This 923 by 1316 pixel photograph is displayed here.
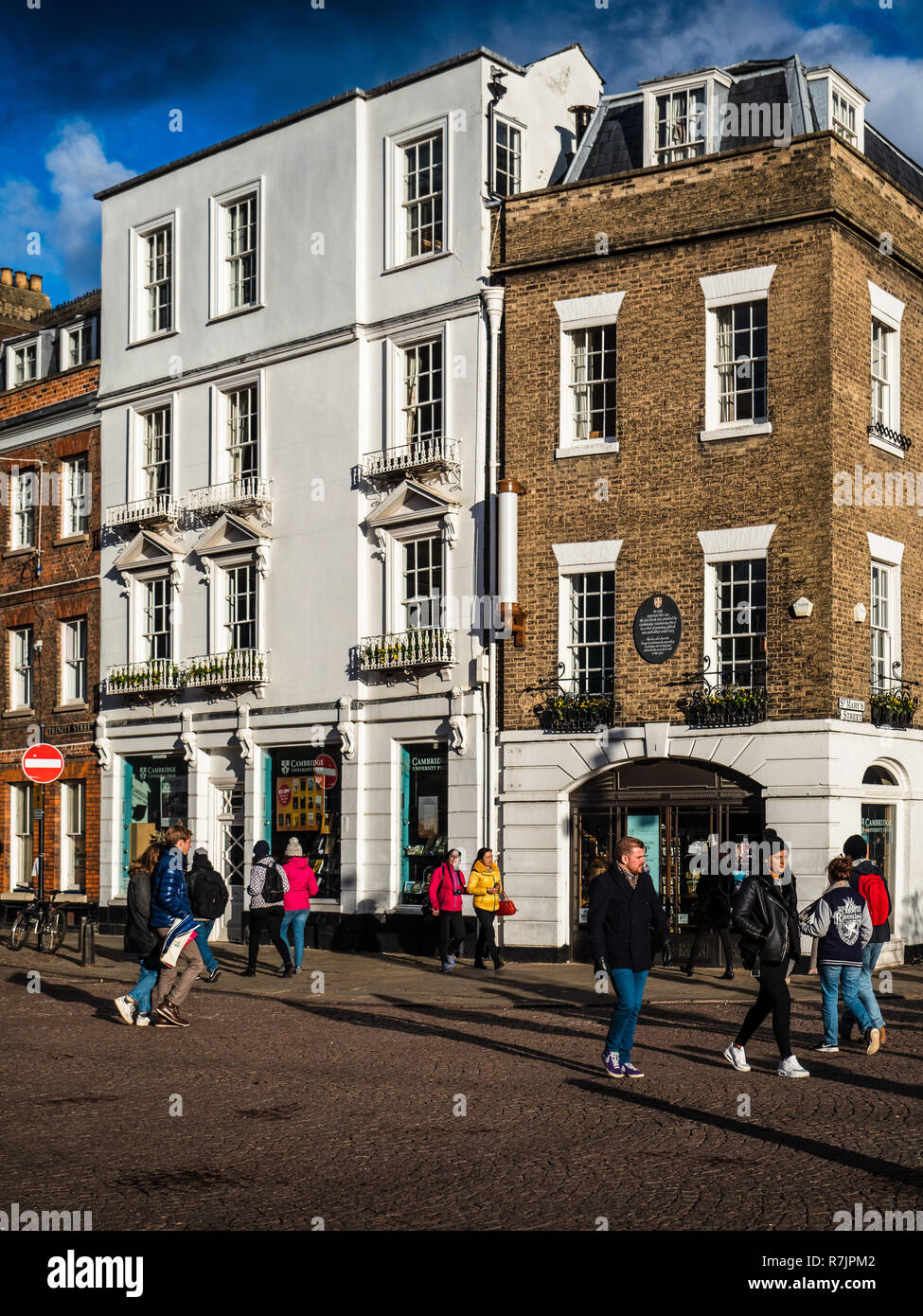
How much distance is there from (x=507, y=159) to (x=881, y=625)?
9.74m

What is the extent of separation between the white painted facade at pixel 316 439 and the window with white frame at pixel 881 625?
6.00m

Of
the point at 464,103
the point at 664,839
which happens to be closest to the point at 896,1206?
the point at 664,839

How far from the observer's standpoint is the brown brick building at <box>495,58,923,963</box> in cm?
2214

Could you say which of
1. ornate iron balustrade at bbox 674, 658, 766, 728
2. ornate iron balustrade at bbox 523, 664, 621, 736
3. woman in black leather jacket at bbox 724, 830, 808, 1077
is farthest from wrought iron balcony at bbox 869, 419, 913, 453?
woman in black leather jacket at bbox 724, 830, 808, 1077

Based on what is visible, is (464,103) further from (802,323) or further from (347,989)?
(347,989)

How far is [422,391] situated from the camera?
2630 centimetres

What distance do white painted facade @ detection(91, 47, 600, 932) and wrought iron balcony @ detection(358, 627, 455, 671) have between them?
8.2 inches

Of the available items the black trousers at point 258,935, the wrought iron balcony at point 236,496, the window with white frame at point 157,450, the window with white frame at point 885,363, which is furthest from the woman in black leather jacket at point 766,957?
the window with white frame at point 157,450

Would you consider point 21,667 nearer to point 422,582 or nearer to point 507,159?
point 422,582

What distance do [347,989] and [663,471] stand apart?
29.0 ft

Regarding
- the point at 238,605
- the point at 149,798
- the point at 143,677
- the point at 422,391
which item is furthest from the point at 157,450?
the point at 422,391

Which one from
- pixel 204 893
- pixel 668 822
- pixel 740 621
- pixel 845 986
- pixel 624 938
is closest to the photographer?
pixel 624 938

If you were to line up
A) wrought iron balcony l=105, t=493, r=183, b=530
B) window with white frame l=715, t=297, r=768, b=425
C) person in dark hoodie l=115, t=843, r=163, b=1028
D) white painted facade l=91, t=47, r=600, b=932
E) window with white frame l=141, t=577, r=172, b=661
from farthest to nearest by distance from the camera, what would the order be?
window with white frame l=141, t=577, r=172, b=661 → wrought iron balcony l=105, t=493, r=183, b=530 → white painted facade l=91, t=47, r=600, b=932 → window with white frame l=715, t=297, r=768, b=425 → person in dark hoodie l=115, t=843, r=163, b=1028

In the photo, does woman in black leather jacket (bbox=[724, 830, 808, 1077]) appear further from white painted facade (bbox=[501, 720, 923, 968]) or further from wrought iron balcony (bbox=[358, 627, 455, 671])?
wrought iron balcony (bbox=[358, 627, 455, 671])
